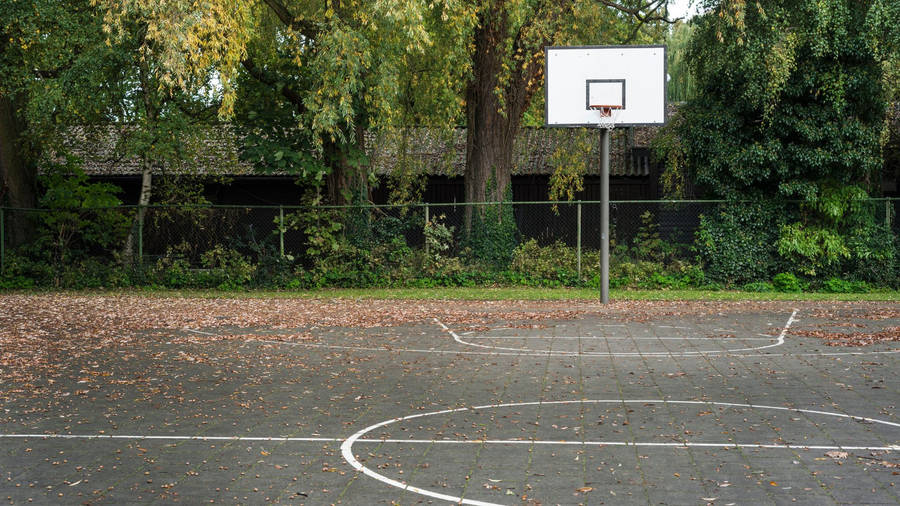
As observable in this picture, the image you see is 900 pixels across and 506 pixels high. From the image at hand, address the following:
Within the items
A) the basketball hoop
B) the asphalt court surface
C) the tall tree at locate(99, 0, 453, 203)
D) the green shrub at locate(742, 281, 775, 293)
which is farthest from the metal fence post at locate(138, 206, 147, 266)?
the green shrub at locate(742, 281, 775, 293)

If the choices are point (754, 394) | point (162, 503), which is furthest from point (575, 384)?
point (162, 503)

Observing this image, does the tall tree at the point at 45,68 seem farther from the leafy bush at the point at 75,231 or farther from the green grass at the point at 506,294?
the green grass at the point at 506,294

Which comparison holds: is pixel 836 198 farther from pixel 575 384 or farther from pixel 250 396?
pixel 250 396

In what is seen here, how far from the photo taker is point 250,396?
26.3 feet

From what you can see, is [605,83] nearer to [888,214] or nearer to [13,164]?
[888,214]

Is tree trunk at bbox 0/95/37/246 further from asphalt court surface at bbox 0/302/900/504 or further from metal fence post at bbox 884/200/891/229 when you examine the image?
metal fence post at bbox 884/200/891/229

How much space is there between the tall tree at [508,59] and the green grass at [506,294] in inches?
114

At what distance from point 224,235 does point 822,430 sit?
1594 cm

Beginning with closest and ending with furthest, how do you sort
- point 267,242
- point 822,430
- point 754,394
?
point 822,430, point 754,394, point 267,242

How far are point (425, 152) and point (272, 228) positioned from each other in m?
8.49

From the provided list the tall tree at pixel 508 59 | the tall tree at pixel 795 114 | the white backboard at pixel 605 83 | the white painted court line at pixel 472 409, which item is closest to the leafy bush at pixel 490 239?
the tall tree at pixel 508 59

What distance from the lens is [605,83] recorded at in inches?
665

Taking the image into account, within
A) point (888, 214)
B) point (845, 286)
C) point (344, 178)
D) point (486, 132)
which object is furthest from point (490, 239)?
point (888, 214)

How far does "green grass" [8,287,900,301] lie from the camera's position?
17828 millimetres
